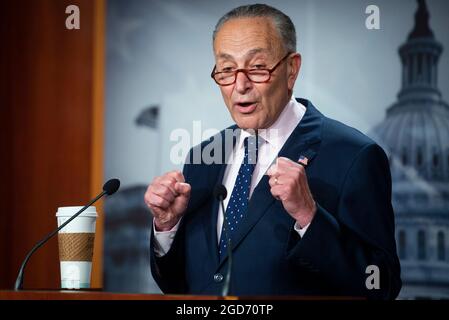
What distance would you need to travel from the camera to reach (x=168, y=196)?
2254 mm

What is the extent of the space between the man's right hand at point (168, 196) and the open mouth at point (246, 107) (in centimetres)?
32

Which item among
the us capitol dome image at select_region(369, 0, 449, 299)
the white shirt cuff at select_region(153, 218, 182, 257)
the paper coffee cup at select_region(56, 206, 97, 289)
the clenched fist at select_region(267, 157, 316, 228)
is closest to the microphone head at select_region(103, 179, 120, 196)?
the paper coffee cup at select_region(56, 206, 97, 289)

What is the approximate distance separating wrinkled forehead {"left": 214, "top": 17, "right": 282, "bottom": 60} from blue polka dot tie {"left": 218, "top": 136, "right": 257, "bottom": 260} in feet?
0.94

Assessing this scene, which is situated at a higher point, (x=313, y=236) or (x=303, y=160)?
(x=303, y=160)

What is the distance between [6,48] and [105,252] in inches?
48.9

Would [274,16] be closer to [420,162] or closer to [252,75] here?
[252,75]

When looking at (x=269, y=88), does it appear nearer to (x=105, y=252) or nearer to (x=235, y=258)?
(x=235, y=258)

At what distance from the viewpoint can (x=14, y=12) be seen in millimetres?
4039

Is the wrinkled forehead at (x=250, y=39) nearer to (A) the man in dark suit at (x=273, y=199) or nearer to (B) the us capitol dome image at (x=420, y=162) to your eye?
(A) the man in dark suit at (x=273, y=199)

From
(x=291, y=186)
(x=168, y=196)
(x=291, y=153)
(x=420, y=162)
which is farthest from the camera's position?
(x=420, y=162)

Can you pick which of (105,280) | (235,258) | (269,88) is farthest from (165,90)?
(235,258)

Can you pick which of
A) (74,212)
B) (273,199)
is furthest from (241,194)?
(74,212)

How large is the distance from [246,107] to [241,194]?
0.29 meters

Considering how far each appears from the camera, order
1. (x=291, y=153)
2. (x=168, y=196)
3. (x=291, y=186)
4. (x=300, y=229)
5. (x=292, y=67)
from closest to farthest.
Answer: (x=291, y=186) < (x=300, y=229) < (x=168, y=196) < (x=291, y=153) < (x=292, y=67)
